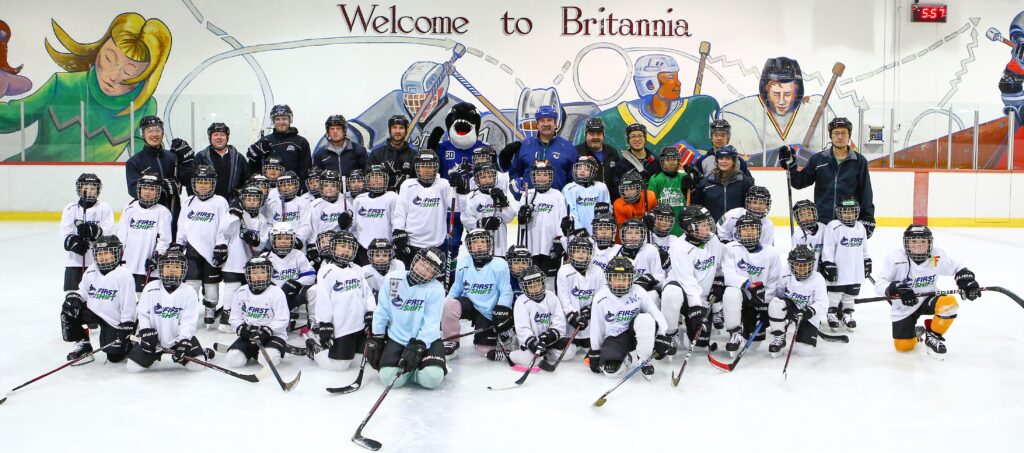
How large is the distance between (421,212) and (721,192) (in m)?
1.86

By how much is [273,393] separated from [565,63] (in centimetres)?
904

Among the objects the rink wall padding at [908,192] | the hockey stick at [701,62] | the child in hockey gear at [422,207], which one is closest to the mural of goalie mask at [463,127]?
the child in hockey gear at [422,207]

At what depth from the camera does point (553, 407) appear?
3.52m

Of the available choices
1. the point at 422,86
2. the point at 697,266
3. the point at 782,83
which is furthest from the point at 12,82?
the point at 697,266

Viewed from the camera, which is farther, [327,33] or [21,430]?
[327,33]

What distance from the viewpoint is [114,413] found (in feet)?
11.1

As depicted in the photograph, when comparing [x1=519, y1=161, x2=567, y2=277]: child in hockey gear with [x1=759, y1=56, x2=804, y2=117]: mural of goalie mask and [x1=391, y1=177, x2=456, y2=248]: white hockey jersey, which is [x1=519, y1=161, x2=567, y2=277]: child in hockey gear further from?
[x1=759, y1=56, x2=804, y2=117]: mural of goalie mask

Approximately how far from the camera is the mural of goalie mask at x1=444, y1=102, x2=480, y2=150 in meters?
5.88

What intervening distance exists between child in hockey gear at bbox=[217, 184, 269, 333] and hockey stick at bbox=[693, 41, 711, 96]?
8207 mm

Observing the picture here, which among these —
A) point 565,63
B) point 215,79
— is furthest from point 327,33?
point 565,63

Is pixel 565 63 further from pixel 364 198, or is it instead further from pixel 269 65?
pixel 364 198

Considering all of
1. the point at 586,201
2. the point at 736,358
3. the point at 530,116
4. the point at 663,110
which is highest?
the point at 663,110

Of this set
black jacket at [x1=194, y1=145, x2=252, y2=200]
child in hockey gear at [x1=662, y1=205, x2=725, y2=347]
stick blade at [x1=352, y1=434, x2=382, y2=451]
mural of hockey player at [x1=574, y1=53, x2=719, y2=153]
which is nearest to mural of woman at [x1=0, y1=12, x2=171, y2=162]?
mural of hockey player at [x1=574, y1=53, x2=719, y2=153]

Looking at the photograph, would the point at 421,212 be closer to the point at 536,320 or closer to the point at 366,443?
the point at 536,320
